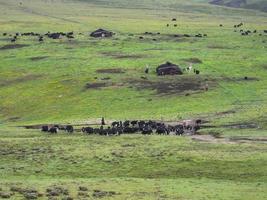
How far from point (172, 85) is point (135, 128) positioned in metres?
26.8

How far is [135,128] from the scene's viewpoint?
61.3 metres

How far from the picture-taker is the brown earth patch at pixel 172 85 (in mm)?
84438

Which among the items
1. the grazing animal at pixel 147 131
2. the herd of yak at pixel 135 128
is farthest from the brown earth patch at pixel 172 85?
the grazing animal at pixel 147 131

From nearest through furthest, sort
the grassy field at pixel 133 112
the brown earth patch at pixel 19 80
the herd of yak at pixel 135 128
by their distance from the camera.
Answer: the grassy field at pixel 133 112 < the herd of yak at pixel 135 128 < the brown earth patch at pixel 19 80

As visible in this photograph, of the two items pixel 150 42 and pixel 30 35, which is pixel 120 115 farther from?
pixel 30 35

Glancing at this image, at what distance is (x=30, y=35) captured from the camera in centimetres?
14600

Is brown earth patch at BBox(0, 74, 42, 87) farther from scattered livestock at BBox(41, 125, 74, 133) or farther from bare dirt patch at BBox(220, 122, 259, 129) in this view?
bare dirt patch at BBox(220, 122, 259, 129)

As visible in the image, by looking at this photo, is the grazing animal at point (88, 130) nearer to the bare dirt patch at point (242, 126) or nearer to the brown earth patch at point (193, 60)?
the bare dirt patch at point (242, 126)

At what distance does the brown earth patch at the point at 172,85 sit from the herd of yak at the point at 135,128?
19.3m

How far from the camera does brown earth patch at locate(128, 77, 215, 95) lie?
8444cm

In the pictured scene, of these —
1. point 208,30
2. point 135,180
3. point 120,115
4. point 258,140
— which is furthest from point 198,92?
point 208,30

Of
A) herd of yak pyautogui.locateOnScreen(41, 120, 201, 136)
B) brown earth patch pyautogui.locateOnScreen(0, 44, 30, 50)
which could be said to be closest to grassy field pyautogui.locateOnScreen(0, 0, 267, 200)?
brown earth patch pyautogui.locateOnScreen(0, 44, 30, 50)

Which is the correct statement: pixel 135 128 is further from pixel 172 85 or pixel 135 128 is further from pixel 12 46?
pixel 12 46

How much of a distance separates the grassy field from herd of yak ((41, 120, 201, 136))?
68.9 inches
